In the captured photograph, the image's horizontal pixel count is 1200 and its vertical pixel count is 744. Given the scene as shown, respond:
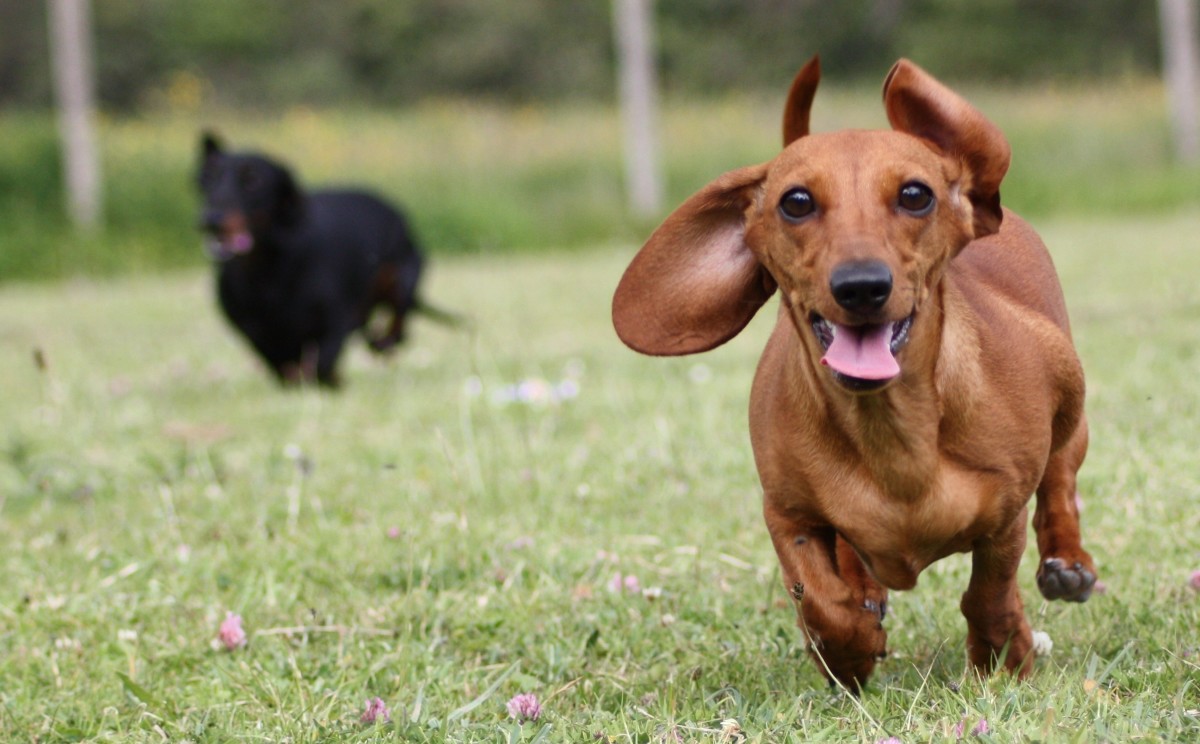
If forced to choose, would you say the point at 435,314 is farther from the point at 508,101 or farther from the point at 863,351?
the point at 508,101

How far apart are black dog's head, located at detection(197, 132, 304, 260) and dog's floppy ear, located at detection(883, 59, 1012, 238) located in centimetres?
474

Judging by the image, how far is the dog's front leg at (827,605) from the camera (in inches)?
84.0

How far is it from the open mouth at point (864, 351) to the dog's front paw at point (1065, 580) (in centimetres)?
59

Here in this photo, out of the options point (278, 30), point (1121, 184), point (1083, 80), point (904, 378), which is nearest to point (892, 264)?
point (904, 378)

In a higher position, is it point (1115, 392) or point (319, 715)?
point (319, 715)

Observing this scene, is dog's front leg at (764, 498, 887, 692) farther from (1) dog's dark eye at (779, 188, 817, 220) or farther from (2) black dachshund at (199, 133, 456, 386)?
(2) black dachshund at (199, 133, 456, 386)

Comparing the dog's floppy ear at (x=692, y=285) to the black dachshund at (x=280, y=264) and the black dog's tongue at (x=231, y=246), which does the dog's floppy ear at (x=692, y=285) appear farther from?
the black dog's tongue at (x=231, y=246)

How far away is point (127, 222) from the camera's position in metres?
15.0

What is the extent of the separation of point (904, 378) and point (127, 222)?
1387 cm

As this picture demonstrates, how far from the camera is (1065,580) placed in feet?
7.90

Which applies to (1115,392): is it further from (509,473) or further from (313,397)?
(313,397)

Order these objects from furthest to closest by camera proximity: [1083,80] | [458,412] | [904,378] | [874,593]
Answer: [1083,80]
[458,412]
[874,593]
[904,378]

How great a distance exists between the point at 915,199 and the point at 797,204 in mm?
157

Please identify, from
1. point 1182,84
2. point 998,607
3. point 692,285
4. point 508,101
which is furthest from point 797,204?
point 508,101
